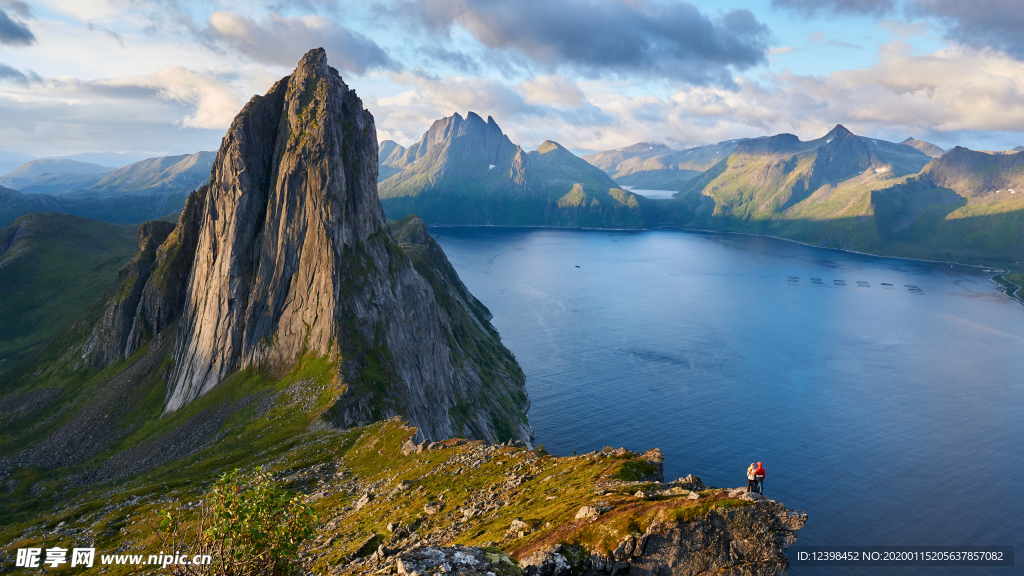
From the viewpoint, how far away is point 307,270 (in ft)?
368

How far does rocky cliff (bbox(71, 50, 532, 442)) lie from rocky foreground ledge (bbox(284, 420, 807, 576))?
40678 mm

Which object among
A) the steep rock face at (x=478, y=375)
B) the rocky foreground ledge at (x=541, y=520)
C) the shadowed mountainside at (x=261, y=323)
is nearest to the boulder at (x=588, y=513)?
the rocky foreground ledge at (x=541, y=520)

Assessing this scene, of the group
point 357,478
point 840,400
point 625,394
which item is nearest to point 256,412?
point 357,478

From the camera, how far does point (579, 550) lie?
98.9 ft

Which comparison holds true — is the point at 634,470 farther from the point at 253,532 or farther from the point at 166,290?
the point at 166,290

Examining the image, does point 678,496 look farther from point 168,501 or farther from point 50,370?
point 50,370

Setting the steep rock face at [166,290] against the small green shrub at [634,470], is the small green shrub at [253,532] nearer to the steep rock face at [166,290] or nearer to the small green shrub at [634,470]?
the small green shrub at [634,470]

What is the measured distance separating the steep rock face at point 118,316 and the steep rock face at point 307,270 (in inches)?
813

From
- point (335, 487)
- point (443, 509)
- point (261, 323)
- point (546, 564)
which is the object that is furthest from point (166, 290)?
point (546, 564)

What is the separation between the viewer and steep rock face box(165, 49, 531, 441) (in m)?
108

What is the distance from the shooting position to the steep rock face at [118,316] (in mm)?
129000

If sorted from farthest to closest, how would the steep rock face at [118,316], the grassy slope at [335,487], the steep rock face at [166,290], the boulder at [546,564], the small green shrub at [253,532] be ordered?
1. the steep rock face at [118,316]
2. the steep rock face at [166,290]
3. the grassy slope at [335,487]
4. the boulder at [546,564]
5. the small green shrub at [253,532]

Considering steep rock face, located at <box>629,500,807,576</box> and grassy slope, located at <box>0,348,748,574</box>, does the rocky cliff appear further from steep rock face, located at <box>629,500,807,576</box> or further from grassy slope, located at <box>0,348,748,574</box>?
steep rock face, located at <box>629,500,807,576</box>

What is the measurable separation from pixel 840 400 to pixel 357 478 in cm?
16034
